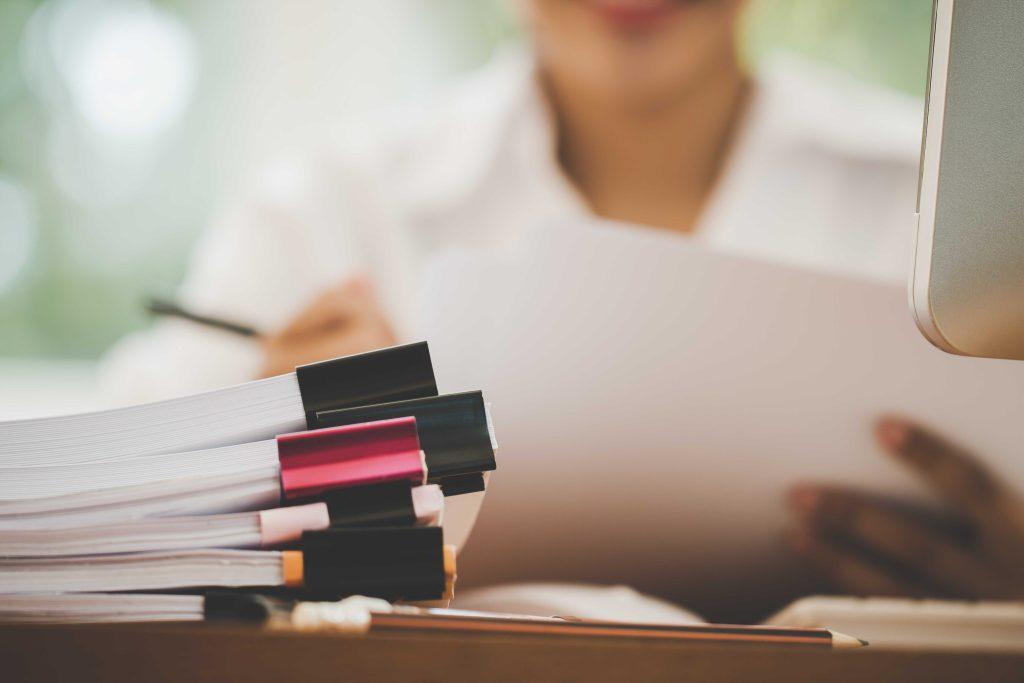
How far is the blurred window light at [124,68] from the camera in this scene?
4.23ft

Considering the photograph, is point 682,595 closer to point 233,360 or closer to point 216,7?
point 233,360

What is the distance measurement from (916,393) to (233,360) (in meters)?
0.80

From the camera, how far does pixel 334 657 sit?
0.17 m

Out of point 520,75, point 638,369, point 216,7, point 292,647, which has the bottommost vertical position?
point 292,647

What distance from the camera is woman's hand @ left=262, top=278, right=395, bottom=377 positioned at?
1.84 feet

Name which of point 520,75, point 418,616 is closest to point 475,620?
point 418,616

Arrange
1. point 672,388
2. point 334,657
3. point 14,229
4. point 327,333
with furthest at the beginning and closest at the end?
point 14,229 → point 327,333 → point 672,388 → point 334,657

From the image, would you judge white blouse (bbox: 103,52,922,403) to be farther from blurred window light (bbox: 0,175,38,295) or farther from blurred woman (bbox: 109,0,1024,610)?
blurred window light (bbox: 0,175,38,295)

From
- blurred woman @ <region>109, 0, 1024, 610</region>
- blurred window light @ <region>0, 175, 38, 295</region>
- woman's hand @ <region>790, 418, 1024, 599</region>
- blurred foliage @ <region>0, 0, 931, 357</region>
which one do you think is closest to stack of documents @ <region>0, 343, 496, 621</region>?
woman's hand @ <region>790, 418, 1024, 599</region>

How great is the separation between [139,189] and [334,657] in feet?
4.41

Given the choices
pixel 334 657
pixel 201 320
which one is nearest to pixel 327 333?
pixel 201 320

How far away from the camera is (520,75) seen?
3.34 feet

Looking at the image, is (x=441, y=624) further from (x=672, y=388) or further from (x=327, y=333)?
(x=327, y=333)

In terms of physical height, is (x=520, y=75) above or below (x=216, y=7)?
below
